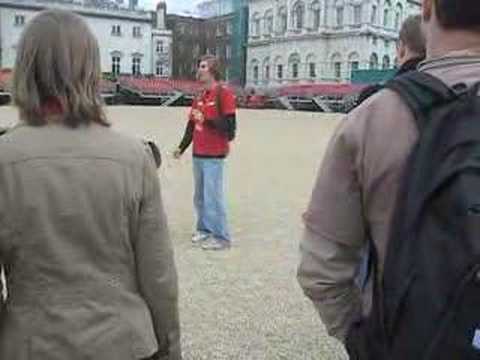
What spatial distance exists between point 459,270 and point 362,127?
0.38m

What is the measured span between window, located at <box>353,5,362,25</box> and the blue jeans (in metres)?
73.5

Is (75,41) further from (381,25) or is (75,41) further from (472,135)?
(381,25)

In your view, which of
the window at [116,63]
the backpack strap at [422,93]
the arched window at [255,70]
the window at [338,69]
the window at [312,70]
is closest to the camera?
the backpack strap at [422,93]

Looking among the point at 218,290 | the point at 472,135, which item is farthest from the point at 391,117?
the point at 218,290

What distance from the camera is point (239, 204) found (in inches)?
381

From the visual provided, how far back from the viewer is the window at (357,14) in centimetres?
7781

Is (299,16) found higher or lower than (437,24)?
higher

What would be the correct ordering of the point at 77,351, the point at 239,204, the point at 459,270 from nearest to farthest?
the point at 459,270 → the point at 77,351 → the point at 239,204

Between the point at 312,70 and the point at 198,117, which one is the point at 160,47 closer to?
the point at 312,70

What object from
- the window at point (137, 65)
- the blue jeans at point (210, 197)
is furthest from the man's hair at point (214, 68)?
the window at point (137, 65)

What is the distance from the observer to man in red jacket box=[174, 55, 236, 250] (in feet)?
21.6

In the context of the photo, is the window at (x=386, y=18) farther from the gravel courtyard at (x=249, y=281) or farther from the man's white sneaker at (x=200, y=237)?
the man's white sneaker at (x=200, y=237)

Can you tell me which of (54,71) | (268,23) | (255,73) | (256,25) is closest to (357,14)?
(268,23)

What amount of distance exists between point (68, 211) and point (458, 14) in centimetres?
107
